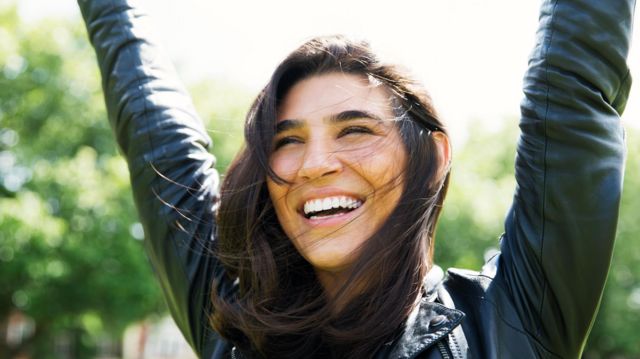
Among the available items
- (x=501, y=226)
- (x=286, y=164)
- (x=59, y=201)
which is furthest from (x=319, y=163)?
(x=501, y=226)

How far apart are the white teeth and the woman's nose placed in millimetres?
71

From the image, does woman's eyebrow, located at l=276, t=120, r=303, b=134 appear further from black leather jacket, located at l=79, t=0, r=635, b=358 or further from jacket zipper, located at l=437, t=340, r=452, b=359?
jacket zipper, located at l=437, t=340, r=452, b=359

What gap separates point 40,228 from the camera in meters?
17.4

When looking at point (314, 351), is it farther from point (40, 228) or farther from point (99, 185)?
point (99, 185)

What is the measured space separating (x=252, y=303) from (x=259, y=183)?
0.37 meters

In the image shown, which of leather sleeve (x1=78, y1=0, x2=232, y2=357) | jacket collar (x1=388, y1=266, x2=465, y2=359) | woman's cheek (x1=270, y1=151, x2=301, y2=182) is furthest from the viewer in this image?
leather sleeve (x1=78, y1=0, x2=232, y2=357)

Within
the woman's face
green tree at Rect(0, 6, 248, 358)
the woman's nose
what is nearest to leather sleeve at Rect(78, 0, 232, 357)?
the woman's face

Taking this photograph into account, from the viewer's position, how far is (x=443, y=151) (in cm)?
240

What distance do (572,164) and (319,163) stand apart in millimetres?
687

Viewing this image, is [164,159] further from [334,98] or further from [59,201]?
[59,201]

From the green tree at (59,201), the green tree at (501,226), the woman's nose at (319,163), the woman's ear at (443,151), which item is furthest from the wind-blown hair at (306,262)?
the green tree at (501,226)

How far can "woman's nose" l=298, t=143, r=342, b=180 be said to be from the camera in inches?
89.1

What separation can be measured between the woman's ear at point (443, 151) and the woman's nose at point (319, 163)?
12.3 inches

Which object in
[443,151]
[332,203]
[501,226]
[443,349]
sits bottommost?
[501,226]
